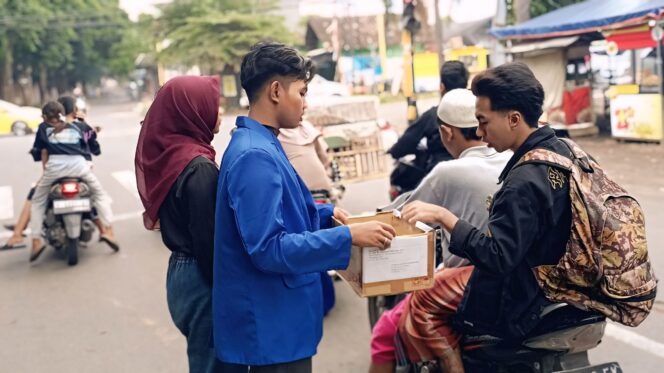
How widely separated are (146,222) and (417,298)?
1124mm

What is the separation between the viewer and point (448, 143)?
353 cm

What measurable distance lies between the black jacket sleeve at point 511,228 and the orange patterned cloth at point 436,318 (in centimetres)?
55

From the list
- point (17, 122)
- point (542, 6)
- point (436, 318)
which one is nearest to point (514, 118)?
point (436, 318)

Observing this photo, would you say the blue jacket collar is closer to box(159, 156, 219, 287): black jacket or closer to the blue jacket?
the blue jacket

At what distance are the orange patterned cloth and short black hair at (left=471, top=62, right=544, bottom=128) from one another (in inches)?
30.3

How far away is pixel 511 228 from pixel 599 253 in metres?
0.30

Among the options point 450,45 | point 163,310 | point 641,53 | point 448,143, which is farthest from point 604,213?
point 450,45

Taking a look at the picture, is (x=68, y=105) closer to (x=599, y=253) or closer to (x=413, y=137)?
(x=413, y=137)

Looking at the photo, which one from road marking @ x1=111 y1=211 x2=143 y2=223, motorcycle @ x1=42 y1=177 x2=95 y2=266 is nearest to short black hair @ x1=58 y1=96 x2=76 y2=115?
motorcycle @ x1=42 y1=177 x2=95 y2=266

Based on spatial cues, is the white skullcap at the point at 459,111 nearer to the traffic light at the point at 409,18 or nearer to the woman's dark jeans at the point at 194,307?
the woman's dark jeans at the point at 194,307

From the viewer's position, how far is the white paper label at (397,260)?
2.44m

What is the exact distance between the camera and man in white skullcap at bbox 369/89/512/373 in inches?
124

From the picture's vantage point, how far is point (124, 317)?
5938 millimetres

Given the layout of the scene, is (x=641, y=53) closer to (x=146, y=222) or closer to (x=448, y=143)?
(x=448, y=143)
